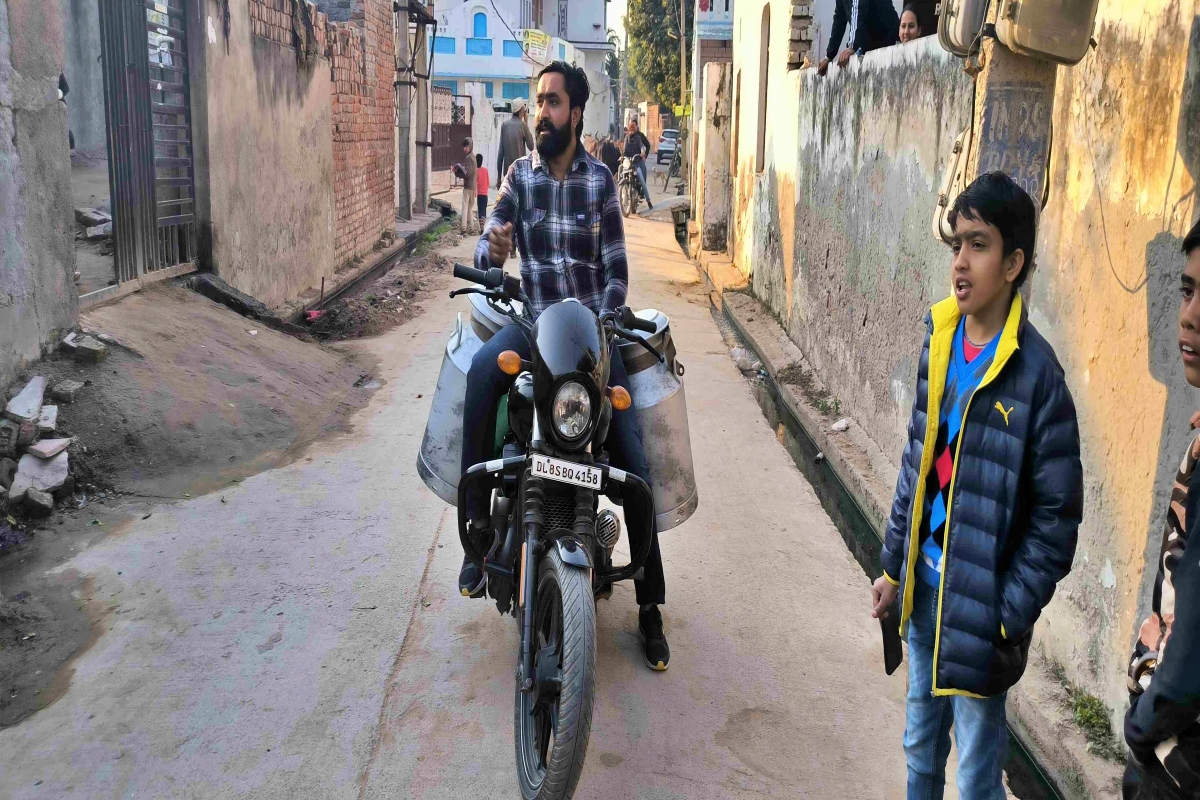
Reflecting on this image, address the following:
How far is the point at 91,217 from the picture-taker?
359 inches

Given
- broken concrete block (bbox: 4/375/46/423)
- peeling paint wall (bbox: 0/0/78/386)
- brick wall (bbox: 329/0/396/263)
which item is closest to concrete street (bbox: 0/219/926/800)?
broken concrete block (bbox: 4/375/46/423)

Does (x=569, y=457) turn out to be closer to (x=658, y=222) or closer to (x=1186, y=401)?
(x=1186, y=401)

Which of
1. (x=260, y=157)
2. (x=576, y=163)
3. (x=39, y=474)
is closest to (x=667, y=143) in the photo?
(x=260, y=157)

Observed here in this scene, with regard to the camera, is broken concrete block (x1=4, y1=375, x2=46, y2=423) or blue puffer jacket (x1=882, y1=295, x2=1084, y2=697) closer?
blue puffer jacket (x1=882, y1=295, x2=1084, y2=697)

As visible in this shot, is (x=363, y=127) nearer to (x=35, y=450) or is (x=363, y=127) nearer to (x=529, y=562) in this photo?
(x=35, y=450)

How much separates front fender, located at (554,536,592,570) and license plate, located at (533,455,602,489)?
16cm

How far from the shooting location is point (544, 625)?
9.41ft

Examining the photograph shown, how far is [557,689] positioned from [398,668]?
1.03 meters

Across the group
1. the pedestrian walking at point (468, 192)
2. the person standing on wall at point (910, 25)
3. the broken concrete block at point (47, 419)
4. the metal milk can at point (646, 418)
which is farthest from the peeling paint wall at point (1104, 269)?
the pedestrian walking at point (468, 192)

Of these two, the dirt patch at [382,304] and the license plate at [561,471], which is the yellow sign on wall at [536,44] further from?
the license plate at [561,471]

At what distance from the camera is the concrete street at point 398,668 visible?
9.64 ft

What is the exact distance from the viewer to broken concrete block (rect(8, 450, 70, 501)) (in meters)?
4.49

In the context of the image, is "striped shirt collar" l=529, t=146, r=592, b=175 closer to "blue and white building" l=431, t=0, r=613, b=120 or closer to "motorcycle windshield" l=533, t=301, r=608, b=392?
"motorcycle windshield" l=533, t=301, r=608, b=392

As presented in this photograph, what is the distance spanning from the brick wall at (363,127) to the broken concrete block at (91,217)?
260cm
